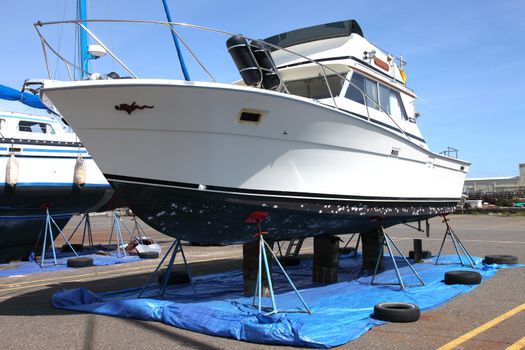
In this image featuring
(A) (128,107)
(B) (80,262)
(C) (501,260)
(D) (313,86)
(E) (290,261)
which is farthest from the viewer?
(B) (80,262)

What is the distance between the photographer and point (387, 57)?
9.64 metres

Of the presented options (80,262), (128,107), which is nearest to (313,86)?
(128,107)

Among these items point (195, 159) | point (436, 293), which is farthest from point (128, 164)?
point (436, 293)

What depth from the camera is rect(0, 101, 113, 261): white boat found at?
1185 centimetres

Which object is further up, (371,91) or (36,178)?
(371,91)

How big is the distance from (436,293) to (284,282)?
2.59 metres

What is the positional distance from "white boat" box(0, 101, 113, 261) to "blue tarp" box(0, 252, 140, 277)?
94 centimetres

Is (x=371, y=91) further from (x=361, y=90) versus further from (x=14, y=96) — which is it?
(x=14, y=96)

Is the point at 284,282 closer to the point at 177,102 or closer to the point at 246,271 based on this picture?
the point at 246,271

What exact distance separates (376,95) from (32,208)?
9093mm

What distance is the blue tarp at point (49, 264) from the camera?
36.6 feet

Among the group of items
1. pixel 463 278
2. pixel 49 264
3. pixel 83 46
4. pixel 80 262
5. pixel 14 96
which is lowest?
pixel 49 264

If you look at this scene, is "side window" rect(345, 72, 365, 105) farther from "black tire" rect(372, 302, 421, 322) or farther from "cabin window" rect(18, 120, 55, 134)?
"cabin window" rect(18, 120, 55, 134)

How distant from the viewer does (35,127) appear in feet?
44.3
